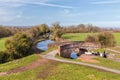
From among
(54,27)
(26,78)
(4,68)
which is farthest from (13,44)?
(54,27)

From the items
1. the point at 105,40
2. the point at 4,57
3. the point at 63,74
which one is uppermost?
the point at 105,40

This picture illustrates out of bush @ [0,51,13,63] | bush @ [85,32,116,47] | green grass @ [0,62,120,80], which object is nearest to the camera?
green grass @ [0,62,120,80]

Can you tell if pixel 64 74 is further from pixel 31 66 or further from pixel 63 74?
pixel 31 66

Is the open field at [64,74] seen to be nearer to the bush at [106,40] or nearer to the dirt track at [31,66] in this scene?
the dirt track at [31,66]

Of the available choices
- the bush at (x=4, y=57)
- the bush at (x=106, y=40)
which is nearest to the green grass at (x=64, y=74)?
the bush at (x=4, y=57)

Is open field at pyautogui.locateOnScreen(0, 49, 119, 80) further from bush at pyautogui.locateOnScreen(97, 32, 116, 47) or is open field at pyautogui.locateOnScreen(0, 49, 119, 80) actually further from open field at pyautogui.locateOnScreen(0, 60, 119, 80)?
bush at pyautogui.locateOnScreen(97, 32, 116, 47)

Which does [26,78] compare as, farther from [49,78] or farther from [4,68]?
[4,68]

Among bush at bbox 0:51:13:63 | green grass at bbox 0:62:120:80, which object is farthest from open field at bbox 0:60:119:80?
bush at bbox 0:51:13:63

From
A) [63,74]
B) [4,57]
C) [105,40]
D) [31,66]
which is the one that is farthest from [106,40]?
[63,74]
